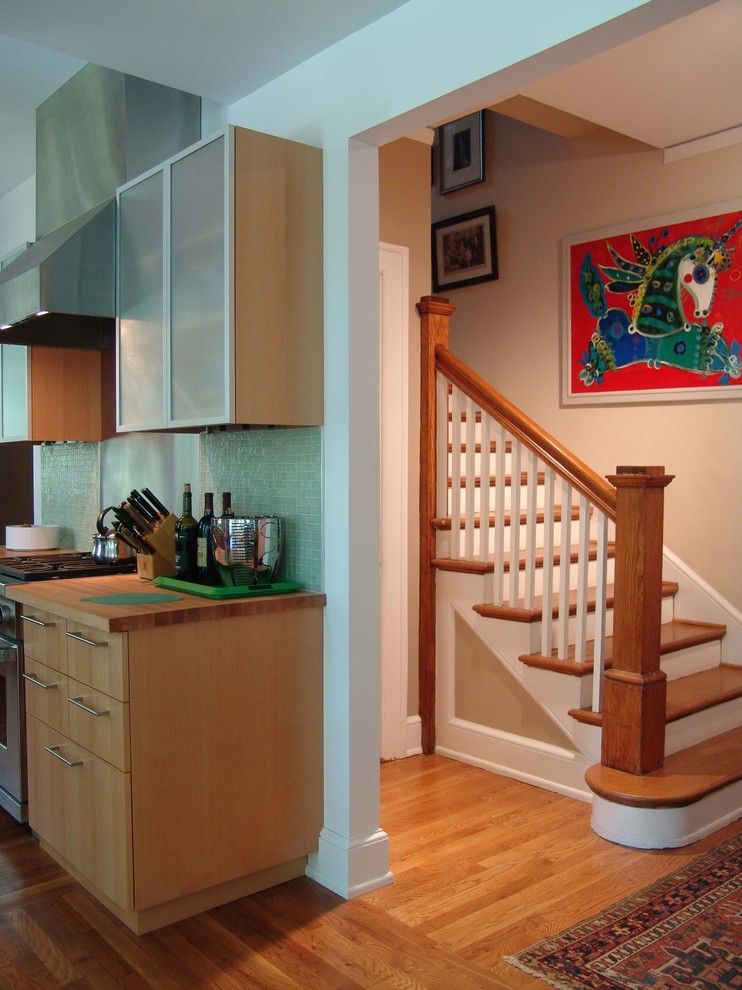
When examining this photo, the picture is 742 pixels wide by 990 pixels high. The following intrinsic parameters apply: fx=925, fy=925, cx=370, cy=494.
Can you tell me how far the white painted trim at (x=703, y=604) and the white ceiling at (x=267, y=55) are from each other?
1.87m

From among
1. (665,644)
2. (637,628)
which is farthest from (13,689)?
(665,644)

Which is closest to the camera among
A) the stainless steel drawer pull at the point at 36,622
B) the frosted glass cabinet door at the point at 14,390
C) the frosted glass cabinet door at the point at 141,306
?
the stainless steel drawer pull at the point at 36,622

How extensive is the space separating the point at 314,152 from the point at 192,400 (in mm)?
839

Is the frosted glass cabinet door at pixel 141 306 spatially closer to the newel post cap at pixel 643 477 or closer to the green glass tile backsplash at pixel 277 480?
the green glass tile backsplash at pixel 277 480

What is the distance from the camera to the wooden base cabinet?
2.47m

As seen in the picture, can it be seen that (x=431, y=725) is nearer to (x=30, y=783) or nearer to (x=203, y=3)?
(x=30, y=783)

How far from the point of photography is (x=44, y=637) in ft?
9.60

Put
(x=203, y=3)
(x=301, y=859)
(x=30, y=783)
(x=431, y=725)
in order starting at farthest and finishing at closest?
(x=431, y=725) < (x=30, y=783) < (x=301, y=859) < (x=203, y=3)

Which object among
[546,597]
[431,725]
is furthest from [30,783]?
[546,597]

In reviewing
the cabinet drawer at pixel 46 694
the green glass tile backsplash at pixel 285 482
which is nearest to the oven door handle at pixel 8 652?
the cabinet drawer at pixel 46 694

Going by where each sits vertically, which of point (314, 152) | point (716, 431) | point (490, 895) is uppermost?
point (314, 152)

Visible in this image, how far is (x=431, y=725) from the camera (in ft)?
13.4

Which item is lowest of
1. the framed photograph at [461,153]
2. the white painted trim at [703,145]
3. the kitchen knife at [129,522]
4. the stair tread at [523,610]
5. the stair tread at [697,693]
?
the stair tread at [697,693]

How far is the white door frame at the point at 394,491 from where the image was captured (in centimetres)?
395
